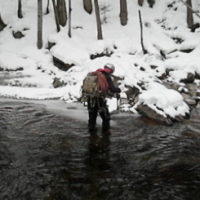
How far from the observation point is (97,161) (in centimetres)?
537

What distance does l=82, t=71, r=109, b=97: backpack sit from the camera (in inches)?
253

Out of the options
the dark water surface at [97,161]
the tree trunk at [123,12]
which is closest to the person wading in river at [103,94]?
the dark water surface at [97,161]

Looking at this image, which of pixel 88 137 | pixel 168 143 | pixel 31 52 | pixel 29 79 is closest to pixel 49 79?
pixel 29 79

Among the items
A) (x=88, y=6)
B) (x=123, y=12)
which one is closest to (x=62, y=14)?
(x=88, y=6)

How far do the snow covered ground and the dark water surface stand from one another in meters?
2.00

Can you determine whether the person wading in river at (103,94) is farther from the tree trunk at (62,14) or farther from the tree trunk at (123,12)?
the tree trunk at (62,14)

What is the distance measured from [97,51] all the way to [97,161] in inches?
477

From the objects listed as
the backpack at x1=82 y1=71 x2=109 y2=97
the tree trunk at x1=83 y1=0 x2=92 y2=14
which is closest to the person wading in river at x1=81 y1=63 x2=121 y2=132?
the backpack at x1=82 y1=71 x2=109 y2=97

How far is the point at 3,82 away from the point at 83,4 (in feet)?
36.9

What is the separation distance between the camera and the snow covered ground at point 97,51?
474 inches

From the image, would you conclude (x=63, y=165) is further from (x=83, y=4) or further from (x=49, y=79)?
(x=83, y=4)

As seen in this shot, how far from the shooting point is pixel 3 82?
14.0 meters

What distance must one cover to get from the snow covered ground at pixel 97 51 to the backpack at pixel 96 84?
267 centimetres

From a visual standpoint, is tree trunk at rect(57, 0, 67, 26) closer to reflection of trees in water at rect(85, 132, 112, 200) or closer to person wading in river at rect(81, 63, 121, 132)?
person wading in river at rect(81, 63, 121, 132)
